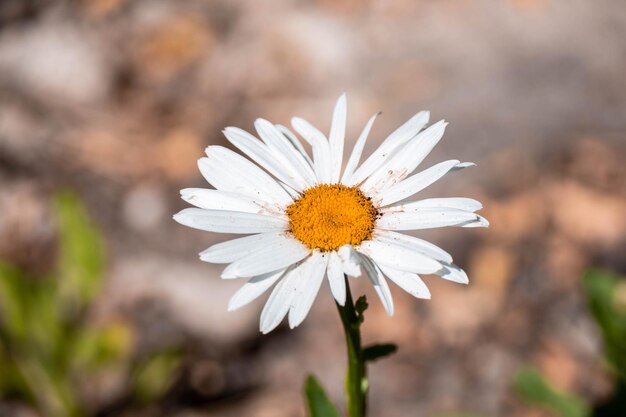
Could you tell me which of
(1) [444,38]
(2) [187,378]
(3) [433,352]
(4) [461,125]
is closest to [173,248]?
(2) [187,378]

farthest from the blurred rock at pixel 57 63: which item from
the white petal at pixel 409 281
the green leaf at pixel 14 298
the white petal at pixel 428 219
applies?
the white petal at pixel 409 281

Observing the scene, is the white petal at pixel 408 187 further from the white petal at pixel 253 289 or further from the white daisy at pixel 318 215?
the white petal at pixel 253 289

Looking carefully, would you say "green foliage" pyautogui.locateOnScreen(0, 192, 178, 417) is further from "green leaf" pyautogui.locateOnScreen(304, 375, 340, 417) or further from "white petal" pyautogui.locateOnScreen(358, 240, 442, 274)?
"white petal" pyautogui.locateOnScreen(358, 240, 442, 274)

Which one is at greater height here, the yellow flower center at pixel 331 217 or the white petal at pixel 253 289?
the yellow flower center at pixel 331 217

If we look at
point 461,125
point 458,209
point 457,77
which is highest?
point 457,77

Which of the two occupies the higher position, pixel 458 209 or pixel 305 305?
pixel 458 209

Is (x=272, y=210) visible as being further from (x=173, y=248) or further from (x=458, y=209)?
(x=173, y=248)

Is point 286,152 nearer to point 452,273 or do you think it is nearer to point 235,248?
point 235,248
